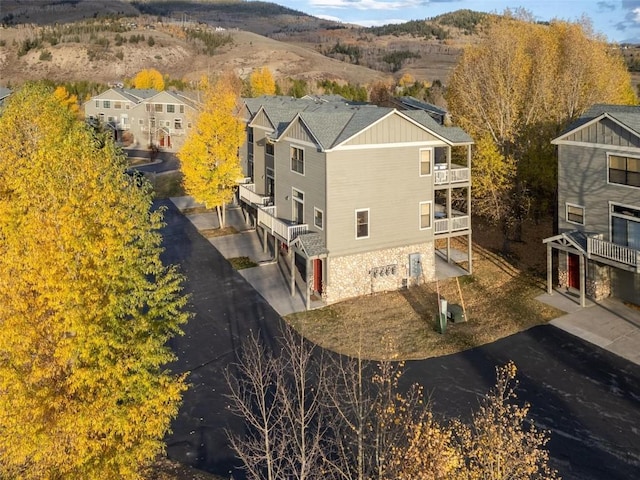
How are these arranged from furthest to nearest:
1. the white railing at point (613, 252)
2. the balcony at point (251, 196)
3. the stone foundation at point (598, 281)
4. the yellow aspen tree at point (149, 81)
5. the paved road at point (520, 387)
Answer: the yellow aspen tree at point (149, 81), the balcony at point (251, 196), the stone foundation at point (598, 281), the white railing at point (613, 252), the paved road at point (520, 387)

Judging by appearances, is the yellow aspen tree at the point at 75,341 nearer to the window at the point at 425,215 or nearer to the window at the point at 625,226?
the window at the point at 425,215

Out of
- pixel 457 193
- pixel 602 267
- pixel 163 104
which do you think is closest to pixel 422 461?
pixel 602 267

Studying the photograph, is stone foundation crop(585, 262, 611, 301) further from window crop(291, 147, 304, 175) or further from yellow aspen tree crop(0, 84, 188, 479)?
yellow aspen tree crop(0, 84, 188, 479)

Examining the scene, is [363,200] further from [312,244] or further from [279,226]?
[279,226]

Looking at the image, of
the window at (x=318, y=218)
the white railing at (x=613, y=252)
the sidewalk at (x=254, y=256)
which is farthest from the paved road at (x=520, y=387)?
the window at (x=318, y=218)

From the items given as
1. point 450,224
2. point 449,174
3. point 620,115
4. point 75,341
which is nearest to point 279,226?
point 450,224

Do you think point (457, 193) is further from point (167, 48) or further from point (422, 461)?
point (167, 48)
